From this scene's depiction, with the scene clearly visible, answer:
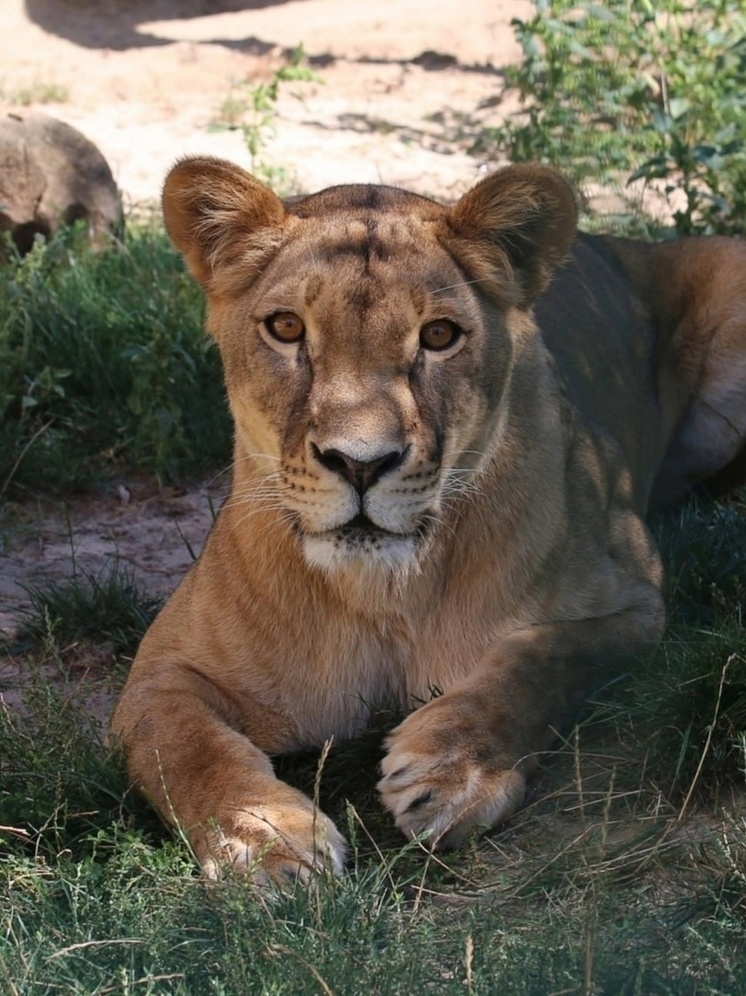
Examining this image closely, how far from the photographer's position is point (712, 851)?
2809 millimetres

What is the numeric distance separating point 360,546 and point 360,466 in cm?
18

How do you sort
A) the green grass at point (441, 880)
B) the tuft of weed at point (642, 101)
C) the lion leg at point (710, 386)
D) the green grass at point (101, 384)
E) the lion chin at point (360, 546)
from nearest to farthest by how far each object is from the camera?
the green grass at point (441, 880), the lion chin at point (360, 546), the lion leg at point (710, 386), the green grass at point (101, 384), the tuft of weed at point (642, 101)

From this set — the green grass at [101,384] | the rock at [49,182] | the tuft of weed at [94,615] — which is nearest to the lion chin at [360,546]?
the tuft of weed at [94,615]

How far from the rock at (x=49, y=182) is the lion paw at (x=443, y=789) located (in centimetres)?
379

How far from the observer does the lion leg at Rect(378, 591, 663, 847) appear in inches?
118

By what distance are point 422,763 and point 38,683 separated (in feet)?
3.11

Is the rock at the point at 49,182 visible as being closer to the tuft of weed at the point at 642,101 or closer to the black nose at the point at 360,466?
the tuft of weed at the point at 642,101

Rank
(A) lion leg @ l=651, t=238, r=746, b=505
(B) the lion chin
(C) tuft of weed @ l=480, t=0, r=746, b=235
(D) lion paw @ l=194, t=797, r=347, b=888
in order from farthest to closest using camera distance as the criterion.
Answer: (C) tuft of weed @ l=480, t=0, r=746, b=235 → (A) lion leg @ l=651, t=238, r=746, b=505 → (B) the lion chin → (D) lion paw @ l=194, t=797, r=347, b=888

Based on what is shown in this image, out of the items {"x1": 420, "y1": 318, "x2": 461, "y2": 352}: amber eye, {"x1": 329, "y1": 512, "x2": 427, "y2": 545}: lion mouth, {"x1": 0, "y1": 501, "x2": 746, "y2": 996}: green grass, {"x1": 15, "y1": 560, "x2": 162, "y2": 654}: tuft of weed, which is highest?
{"x1": 420, "y1": 318, "x2": 461, "y2": 352}: amber eye

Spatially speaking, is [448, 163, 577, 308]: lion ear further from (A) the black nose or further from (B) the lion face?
(A) the black nose

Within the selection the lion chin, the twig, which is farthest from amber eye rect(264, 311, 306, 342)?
the twig

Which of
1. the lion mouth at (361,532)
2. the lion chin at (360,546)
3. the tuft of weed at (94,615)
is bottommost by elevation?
the tuft of weed at (94,615)

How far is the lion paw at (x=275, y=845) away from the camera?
9.16ft

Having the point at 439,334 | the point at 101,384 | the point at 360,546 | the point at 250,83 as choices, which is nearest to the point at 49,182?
the point at 101,384
